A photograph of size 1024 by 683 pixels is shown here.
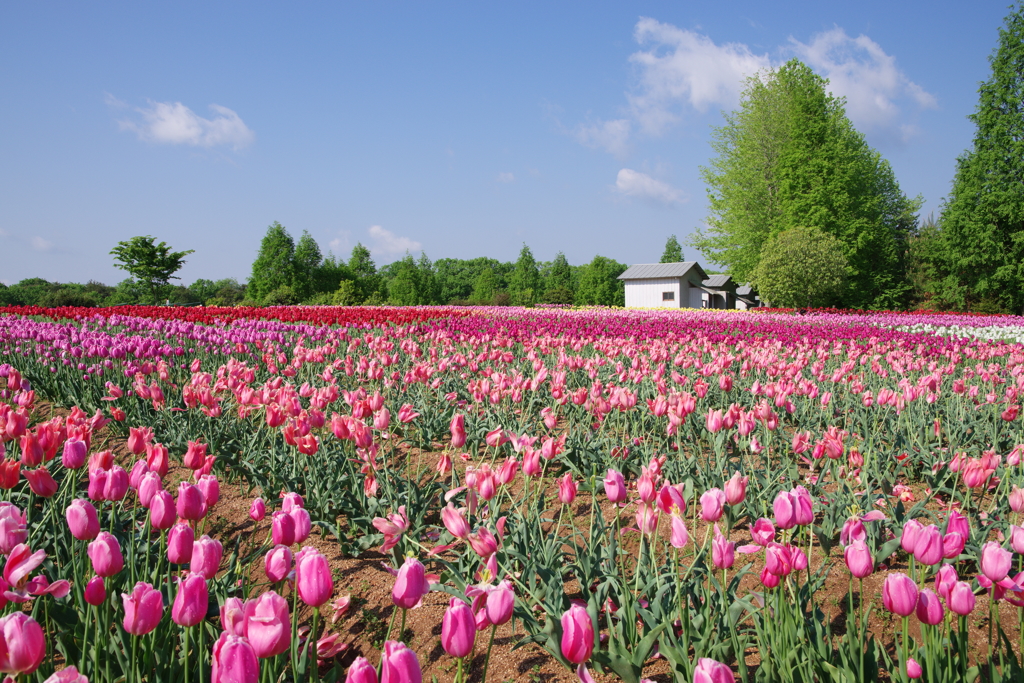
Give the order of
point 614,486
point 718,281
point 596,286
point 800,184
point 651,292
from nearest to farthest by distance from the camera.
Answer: point 614,486, point 800,184, point 651,292, point 596,286, point 718,281

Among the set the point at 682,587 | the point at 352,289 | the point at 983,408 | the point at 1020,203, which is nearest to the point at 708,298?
the point at 1020,203

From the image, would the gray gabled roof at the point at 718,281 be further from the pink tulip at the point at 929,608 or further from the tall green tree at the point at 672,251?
the pink tulip at the point at 929,608

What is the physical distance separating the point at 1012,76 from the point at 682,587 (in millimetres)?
39737

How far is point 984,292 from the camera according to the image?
30375 mm

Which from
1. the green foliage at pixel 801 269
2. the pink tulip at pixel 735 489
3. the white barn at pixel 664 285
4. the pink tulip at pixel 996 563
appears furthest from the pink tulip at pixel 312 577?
the white barn at pixel 664 285

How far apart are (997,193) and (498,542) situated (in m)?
36.7

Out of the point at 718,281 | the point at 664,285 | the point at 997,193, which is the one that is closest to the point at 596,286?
the point at 664,285

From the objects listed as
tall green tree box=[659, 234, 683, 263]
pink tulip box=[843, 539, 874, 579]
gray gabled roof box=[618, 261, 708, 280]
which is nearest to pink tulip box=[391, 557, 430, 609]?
pink tulip box=[843, 539, 874, 579]

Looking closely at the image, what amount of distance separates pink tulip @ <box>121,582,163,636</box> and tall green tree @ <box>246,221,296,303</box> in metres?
63.7

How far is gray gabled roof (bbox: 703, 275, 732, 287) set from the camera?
62.0 m

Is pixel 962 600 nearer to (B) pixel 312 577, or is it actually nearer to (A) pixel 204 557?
(B) pixel 312 577

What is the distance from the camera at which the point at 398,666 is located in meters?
0.92

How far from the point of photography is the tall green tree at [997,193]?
28.1 metres

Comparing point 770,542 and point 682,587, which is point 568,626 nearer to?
point 770,542
